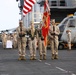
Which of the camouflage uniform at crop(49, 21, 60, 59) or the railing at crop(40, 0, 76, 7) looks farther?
the railing at crop(40, 0, 76, 7)

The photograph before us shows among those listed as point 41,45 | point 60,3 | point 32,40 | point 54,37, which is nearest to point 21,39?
point 32,40

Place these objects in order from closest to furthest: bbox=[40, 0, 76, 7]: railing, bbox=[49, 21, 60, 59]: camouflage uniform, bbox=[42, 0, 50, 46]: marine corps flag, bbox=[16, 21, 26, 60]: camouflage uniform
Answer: bbox=[42, 0, 50, 46]: marine corps flag
bbox=[16, 21, 26, 60]: camouflage uniform
bbox=[49, 21, 60, 59]: camouflage uniform
bbox=[40, 0, 76, 7]: railing

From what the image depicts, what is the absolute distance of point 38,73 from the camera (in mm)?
13242

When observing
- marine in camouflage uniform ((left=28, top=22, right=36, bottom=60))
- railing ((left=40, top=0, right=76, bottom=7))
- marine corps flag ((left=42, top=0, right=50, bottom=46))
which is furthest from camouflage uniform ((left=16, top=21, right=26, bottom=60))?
railing ((left=40, top=0, right=76, bottom=7))

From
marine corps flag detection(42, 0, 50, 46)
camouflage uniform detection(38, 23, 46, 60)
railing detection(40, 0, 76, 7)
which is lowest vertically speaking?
camouflage uniform detection(38, 23, 46, 60)

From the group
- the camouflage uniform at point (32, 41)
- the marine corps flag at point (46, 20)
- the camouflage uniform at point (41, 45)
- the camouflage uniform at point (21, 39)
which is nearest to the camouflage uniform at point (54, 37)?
the camouflage uniform at point (41, 45)

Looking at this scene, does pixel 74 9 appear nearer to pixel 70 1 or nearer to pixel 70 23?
pixel 70 1

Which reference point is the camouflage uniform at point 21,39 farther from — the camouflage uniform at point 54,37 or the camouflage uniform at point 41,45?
the camouflage uniform at point 54,37

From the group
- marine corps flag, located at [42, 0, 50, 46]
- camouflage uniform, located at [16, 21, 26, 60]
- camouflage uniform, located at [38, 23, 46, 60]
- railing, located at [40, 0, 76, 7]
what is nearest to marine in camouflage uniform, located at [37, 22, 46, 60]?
camouflage uniform, located at [38, 23, 46, 60]

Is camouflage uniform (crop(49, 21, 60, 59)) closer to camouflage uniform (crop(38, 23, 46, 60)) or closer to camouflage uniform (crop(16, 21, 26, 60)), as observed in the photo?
camouflage uniform (crop(38, 23, 46, 60))

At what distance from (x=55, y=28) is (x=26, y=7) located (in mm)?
4235

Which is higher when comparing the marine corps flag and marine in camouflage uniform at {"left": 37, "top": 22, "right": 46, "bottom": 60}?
the marine corps flag

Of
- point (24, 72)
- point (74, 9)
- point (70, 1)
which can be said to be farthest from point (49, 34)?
point (70, 1)

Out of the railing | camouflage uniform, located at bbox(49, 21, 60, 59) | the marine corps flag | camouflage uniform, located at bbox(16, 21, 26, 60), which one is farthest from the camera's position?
the railing
